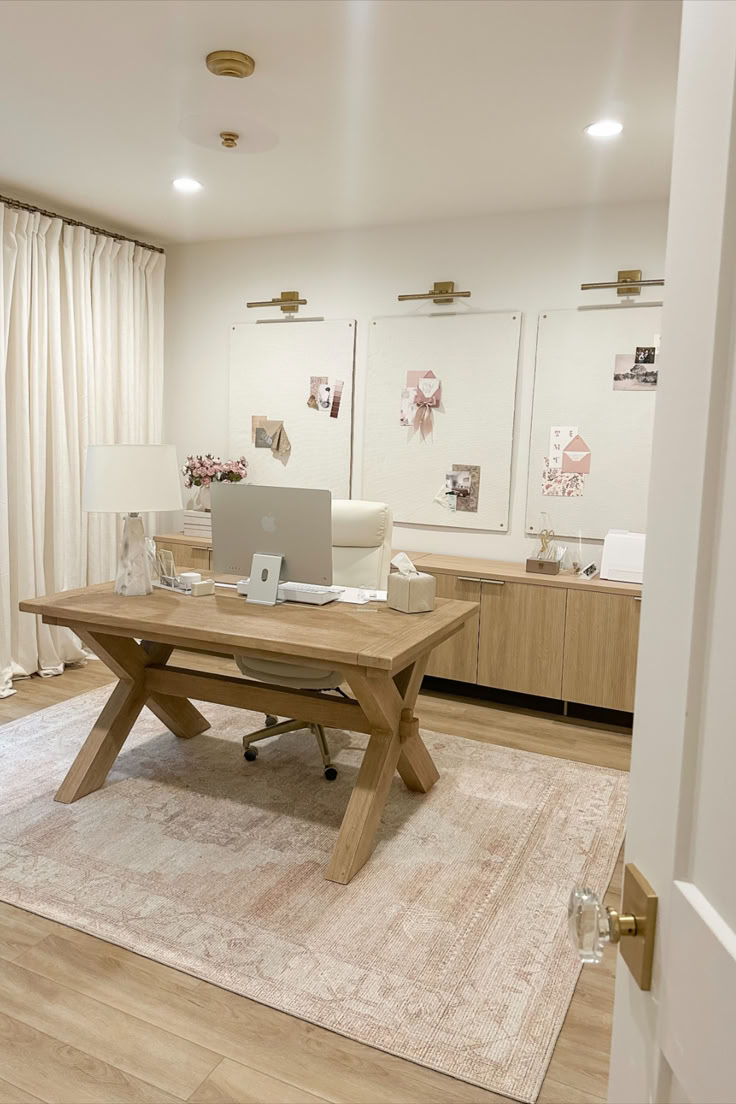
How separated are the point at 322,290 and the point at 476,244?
1000 mm

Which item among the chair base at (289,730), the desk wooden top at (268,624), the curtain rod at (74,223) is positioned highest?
Result: the curtain rod at (74,223)

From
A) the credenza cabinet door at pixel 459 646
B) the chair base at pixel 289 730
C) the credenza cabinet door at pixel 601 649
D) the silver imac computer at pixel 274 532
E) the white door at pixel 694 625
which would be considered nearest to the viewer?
the white door at pixel 694 625

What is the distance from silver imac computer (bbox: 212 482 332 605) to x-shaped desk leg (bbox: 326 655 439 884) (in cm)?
52

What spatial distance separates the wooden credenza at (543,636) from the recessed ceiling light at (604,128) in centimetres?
197

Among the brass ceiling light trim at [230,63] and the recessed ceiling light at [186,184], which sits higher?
the recessed ceiling light at [186,184]

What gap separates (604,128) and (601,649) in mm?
2279

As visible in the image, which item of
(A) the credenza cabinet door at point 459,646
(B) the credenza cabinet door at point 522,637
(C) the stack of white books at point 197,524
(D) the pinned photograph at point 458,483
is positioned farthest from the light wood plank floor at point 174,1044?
(C) the stack of white books at point 197,524

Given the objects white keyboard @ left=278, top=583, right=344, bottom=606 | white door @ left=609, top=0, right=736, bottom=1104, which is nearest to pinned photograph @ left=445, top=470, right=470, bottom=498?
white keyboard @ left=278, top=583, right=344, bottom=606

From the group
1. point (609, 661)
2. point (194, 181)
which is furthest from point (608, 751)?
point (194, 181)

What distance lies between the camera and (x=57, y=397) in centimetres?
444

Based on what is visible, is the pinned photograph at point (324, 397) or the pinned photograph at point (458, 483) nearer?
the pinned photograph at point (458, 483)

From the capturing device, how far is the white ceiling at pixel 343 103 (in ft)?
7.84

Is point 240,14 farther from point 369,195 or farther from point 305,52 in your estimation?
point 369,195

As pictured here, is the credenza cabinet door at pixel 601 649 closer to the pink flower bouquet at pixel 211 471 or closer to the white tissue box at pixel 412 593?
the white tissue box at pixel 412 593
